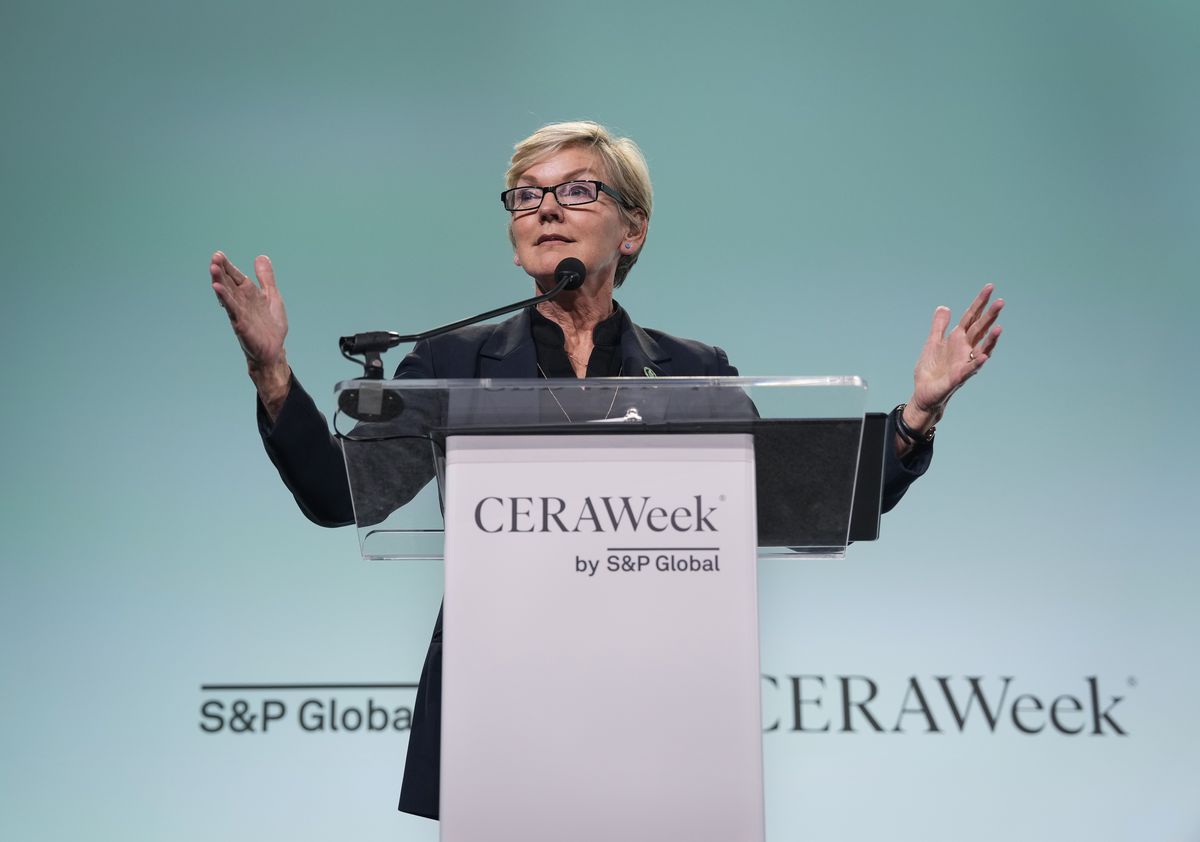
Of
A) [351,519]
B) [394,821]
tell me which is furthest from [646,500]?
[394,821]

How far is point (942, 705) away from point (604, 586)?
1.88m

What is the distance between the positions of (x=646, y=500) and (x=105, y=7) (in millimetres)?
2722

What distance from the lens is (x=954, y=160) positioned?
293 centimetres

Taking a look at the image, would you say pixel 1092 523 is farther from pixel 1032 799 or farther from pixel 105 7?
pixel 105 7

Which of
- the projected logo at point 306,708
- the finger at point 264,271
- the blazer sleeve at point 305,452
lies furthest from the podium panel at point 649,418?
the projected logo at point 306,708

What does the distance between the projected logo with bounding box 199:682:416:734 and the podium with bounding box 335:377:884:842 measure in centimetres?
165

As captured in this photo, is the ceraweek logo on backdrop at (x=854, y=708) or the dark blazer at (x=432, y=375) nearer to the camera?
the dark blazer at (x=432, y=375)

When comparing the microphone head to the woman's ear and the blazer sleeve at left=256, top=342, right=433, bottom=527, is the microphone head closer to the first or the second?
the blazer sleeve at left=256, top=342, right=433, bottom=527

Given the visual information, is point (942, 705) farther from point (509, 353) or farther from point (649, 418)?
point (649, 418)

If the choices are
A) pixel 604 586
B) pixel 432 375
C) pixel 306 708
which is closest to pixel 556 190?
pixel 432 375

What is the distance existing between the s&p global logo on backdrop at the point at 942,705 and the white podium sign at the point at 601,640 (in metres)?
1.69

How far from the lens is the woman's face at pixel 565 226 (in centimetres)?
181

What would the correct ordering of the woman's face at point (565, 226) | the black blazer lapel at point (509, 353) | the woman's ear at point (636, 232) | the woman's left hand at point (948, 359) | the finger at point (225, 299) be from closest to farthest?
the finger at point (225, 299)
the woman's left hand at point (948, 359)
the black blazer lapel at point (509, 353)
the woman's face at point (565, 226)
the woman's ear at point (636, 232)

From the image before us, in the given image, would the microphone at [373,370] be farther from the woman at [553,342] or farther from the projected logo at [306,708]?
the projected logo at [306,708]
